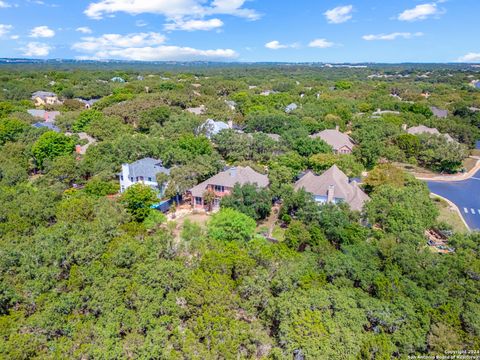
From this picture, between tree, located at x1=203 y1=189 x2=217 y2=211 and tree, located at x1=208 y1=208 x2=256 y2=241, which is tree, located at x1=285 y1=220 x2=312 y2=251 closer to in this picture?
tree, located at x1=208 y1=208 x2=256 y2=241

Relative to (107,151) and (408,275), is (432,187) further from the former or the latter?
(107,151)

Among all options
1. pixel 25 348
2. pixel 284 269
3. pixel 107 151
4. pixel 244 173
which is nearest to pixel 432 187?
pixel 244 173

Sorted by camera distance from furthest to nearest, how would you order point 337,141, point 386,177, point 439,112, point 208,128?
point 439,112 < point 208,128 < point 337,141 < point 386,177

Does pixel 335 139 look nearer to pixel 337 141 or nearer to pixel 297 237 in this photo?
pixel 337 141

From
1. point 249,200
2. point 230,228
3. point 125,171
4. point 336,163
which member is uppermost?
point 336,163

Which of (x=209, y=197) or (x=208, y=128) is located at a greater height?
(x=208, y=128)

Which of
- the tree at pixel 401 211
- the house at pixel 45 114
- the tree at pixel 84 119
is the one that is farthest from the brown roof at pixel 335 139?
the house at pixel 45 114

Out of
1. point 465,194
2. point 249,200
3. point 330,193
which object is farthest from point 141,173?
point 465,194
